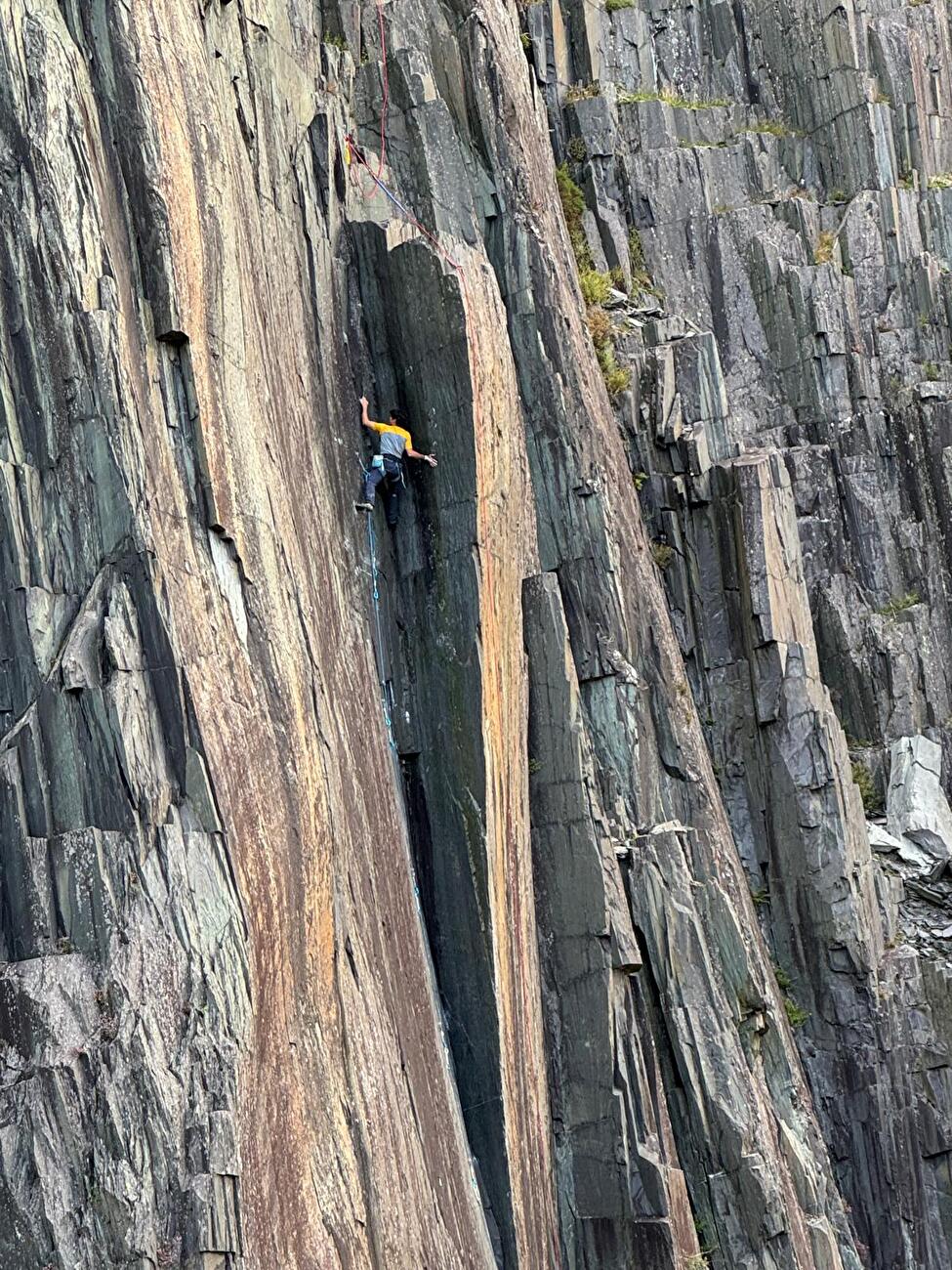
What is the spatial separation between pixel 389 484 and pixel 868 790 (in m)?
12.4

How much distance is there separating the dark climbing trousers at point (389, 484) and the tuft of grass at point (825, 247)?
16555mm

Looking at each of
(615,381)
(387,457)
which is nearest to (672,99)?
(615,381)

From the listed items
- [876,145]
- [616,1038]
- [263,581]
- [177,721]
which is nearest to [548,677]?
[616,1038]

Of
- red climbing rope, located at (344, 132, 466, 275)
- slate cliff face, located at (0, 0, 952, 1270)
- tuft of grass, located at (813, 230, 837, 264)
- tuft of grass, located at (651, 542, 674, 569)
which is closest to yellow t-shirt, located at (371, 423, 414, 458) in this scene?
slate cliff face, located at (0, 0, 952, 1270)

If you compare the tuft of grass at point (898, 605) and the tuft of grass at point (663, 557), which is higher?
the tuft of grass at point (663, 557)

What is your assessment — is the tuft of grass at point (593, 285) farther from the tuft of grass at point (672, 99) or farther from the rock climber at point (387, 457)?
the rock climber at point (387, 457)

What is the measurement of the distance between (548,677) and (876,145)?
1930 cm

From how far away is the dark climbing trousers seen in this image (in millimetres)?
22172

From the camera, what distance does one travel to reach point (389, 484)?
22625 mm

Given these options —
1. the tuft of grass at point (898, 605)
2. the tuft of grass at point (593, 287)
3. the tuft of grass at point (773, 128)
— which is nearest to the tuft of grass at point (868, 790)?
the tuft of grass at point (898, 605)

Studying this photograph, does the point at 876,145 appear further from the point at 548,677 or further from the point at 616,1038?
the point at 616,1038

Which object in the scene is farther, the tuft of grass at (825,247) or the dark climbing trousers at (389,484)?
the tuft of grass at (825,247)

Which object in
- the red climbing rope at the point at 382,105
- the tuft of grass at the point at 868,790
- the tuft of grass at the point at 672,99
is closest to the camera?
the red climbing rope at the point at 382,105

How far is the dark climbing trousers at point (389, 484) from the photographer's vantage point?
22172 mm
